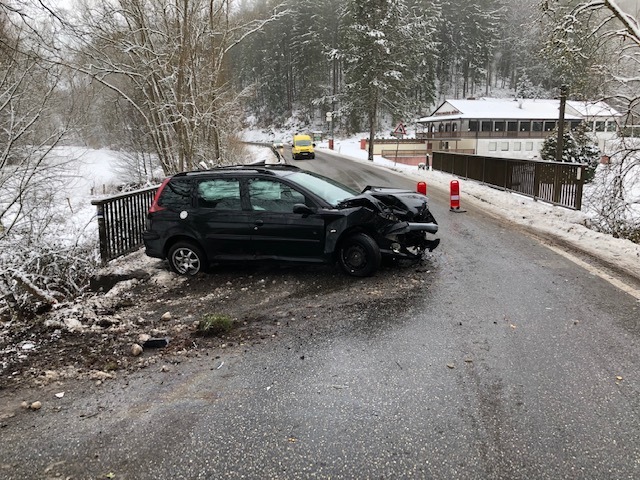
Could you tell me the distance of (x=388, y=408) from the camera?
11.3 ft

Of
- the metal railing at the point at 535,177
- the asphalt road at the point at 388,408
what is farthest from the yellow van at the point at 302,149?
the asphalt road at the point at 388,408

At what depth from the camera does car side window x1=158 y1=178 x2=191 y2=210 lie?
7355mm

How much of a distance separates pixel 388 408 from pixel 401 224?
3601 mm

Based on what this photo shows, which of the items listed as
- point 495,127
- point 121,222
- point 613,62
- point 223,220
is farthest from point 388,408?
point 495,127

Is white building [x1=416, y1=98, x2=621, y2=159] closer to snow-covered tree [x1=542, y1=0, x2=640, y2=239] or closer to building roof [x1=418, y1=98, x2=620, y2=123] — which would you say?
building roof [x1=418, y1=98, x2=620, y2=123]

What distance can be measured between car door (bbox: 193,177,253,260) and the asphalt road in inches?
98.1

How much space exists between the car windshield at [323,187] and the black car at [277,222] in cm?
2

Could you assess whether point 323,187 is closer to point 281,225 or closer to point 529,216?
point 281,225

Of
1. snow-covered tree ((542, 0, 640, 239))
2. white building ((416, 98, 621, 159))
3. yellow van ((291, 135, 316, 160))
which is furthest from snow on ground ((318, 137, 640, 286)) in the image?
white building ((416, 98, 621, 159))

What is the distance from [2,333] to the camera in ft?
18.1

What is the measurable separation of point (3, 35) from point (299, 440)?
248 inches

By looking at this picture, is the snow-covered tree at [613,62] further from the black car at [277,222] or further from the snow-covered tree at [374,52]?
the snow-covered tree at [374,52]

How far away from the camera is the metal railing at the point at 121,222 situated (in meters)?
7.98

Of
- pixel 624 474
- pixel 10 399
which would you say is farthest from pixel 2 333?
pixel 624 474
